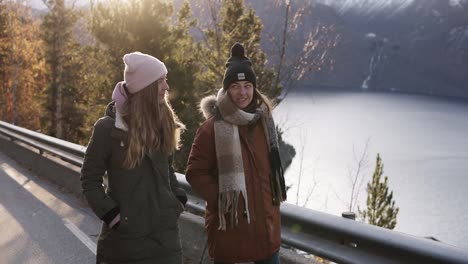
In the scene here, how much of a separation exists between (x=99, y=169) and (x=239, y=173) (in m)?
0.74

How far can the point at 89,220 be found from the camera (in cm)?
686

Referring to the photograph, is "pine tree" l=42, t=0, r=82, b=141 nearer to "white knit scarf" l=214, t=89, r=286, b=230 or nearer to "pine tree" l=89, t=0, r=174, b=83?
"pine tree" l=89, t=0, r=174, b=83

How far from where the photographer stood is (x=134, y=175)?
8.87 feet

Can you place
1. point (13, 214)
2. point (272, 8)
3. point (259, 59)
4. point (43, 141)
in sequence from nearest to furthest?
point (13, 214)
point (43, 141)
point (272, 8)
point (259, 59)

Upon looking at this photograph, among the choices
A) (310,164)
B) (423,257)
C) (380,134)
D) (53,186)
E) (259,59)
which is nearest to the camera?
(423,257)

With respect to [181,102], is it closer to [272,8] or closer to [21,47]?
[272,8]

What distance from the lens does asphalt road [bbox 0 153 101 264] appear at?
5492 mm

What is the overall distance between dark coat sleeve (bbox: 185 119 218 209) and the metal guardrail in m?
0.70

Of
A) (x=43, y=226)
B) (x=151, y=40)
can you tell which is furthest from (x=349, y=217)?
(x=151, y=40)

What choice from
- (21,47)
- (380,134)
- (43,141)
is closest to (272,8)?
(43,141)

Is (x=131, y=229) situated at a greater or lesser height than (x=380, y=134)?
greater

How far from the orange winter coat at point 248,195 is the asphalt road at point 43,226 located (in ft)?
8.79

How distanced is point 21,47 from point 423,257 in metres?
37.5

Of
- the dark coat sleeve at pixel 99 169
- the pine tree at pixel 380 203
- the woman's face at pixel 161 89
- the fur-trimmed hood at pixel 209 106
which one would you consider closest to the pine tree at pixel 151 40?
the pine tree at pixel 380 203
